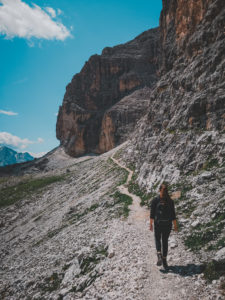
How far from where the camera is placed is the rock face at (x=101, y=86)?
102m

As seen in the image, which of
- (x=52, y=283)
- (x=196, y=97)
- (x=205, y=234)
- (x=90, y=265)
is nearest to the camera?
(x=205, y=234)

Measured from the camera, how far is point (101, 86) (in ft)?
369

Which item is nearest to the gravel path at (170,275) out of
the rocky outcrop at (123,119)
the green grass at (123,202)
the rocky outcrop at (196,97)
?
the green grass at (123,202)

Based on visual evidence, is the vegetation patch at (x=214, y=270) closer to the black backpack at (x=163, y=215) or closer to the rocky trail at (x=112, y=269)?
the rocky trail at (x=112, y=269)

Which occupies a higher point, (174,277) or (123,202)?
(123,202)

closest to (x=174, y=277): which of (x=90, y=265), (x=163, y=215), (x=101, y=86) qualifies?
(x=163, y=215)

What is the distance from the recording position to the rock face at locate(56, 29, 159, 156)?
4028 inches

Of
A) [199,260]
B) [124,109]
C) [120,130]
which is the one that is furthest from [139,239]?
[124,109]

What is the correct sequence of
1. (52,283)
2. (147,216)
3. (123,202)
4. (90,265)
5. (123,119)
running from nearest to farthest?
(90,265) < (52,283) < (147,216) < (123,202) < (123,119)

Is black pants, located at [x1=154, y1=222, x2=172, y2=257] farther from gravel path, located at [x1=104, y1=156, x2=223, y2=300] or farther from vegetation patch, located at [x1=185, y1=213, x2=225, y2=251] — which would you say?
vegetation patch, located at [x1=185, y1=213, x2=225, y2=251]

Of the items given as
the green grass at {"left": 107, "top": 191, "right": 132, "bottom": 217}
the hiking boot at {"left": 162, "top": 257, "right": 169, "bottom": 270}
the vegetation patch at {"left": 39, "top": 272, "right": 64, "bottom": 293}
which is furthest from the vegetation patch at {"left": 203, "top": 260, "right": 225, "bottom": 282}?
the green grass at {"left": 107, "top": 191, "right": 132, "bottom": 217}

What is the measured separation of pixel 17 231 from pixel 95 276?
2448 centimetres

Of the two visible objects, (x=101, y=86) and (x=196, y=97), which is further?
(x=101, y=86)

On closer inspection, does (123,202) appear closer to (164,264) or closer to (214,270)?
(164,264)
